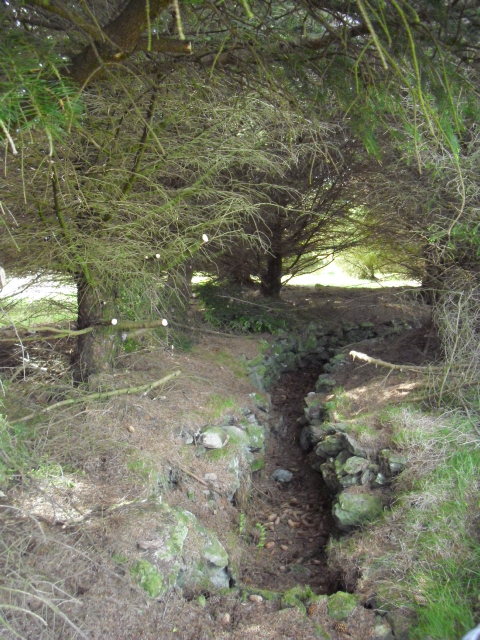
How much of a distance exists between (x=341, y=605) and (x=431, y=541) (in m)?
0.74

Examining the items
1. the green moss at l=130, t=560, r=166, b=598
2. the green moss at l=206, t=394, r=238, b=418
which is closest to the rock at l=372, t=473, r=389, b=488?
the green moss at l=206, t=394, r=238, b=418

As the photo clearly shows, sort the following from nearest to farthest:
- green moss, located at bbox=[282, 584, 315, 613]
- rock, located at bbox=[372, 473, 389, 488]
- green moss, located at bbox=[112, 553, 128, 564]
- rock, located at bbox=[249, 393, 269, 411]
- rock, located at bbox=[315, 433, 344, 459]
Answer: green moss, located at bbox=[112, 553, 128, 564]
green moss, located at bbox=[282, 584, 315, 613]
rock, located at bbox=[372, 473, 389, 488]
rock, located at bbox=[315, 433, 344, 459]
rock, located at bbox=[249, 393, 269, 411]

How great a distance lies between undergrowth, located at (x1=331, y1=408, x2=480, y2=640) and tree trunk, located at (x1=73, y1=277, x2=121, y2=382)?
272 centimetres

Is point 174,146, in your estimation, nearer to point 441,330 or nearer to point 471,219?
point 471,219

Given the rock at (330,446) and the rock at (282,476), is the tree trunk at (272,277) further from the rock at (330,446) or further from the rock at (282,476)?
the rock at (330,446)

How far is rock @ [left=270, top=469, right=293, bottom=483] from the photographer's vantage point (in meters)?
5.55

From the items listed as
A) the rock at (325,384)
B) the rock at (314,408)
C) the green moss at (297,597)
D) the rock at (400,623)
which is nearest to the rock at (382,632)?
the rock at (400,623)

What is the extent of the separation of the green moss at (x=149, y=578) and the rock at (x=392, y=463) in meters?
2.08

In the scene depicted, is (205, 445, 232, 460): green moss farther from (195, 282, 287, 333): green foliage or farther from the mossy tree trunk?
the mossy tree trunk

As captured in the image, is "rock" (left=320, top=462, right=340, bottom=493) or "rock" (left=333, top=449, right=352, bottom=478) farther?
"rock" (left=320, top=462, right=340, bottom=493)

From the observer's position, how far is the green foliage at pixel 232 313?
791 cm

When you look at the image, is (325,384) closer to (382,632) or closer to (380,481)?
(380,481)

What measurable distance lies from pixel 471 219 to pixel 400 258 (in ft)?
6.62

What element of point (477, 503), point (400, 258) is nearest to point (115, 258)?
point (477, 503)
